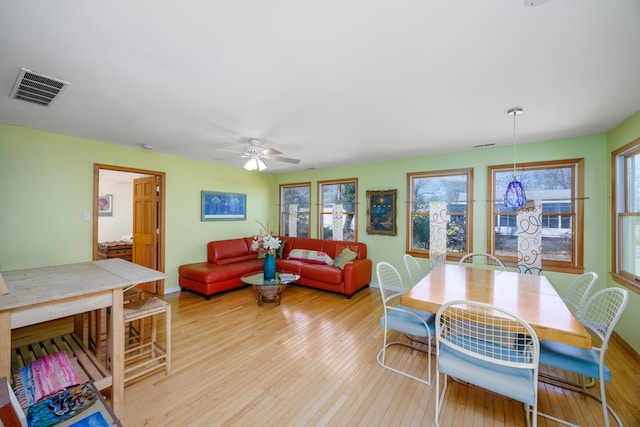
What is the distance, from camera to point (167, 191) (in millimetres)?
4496

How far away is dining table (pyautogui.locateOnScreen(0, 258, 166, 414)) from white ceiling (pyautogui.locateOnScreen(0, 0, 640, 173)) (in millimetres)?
1564

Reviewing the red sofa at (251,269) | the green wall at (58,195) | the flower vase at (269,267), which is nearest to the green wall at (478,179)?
the red sofa at (251,269)

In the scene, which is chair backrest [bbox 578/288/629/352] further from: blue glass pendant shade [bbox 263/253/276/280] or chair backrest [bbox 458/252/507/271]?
blue glass pendant shade [bbox 263/253/276/280]

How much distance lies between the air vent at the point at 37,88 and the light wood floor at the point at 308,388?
256cm

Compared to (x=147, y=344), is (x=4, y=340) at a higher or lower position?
higher

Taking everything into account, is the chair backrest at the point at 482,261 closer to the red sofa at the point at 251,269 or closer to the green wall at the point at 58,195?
the red sofa at the point at 251,269

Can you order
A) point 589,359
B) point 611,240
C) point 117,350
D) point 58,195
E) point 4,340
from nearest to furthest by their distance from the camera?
point 4,340
point 589,359
point 117,350
point 611,240
point 58,195

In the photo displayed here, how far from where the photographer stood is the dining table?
1.44 m

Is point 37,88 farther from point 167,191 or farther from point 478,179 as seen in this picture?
point 478,179

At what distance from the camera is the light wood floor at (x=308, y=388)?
176 cm

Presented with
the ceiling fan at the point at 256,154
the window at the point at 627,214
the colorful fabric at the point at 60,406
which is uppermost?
the ceiling fan at the point at 256,154

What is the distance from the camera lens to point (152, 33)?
57.9 inches

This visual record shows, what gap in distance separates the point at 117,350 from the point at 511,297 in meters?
3.09

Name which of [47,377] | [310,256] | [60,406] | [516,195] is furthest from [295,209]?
[60,406]
